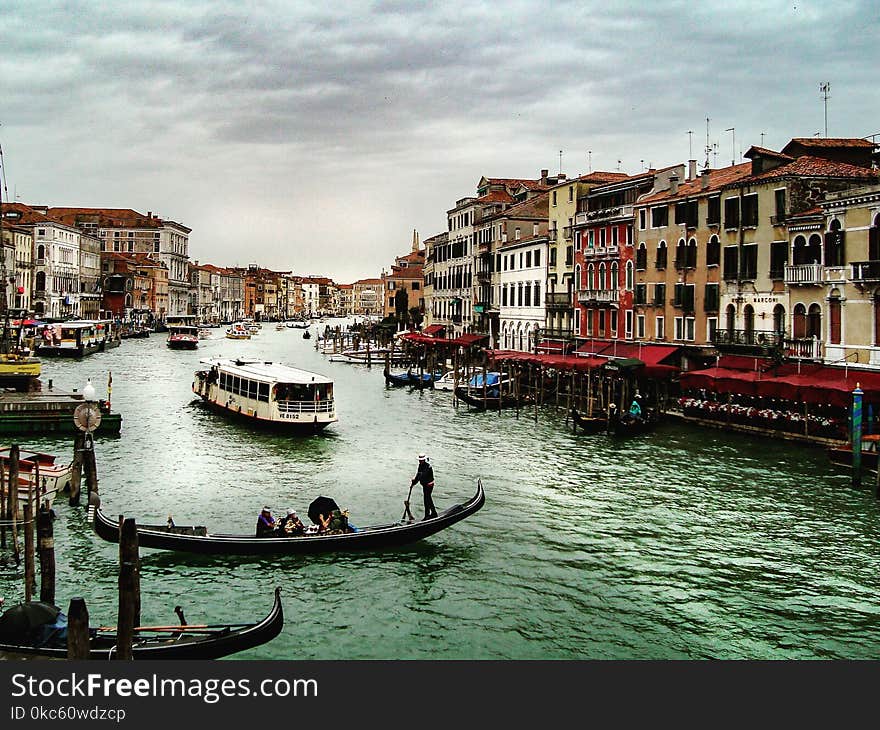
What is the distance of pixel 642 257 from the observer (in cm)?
3775

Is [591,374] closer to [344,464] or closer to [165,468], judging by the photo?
[344,464]

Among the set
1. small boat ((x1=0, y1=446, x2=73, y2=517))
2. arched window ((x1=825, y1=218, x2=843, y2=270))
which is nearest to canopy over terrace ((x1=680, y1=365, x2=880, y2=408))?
arched window ((x1=825, y1=218, x2=843, y2=270))

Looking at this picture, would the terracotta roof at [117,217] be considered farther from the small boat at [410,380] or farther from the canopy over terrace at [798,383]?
the canopy over terrace at [798,383]

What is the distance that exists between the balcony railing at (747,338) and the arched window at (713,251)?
275 cm

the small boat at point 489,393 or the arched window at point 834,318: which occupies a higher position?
the arched window at point 834,318

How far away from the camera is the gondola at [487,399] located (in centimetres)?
3688

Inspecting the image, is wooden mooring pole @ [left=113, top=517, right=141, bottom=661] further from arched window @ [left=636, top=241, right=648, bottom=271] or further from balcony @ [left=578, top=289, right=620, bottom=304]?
balcony @ [left=578, top=289, right=620, bottom=304]

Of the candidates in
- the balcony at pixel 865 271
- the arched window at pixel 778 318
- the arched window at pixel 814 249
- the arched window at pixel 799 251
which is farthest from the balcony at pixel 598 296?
the balcony at pixel 865 271

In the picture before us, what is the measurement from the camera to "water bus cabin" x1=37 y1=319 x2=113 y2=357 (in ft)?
202

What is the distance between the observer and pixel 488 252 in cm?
5638

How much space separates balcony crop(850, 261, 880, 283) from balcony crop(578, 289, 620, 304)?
540 inches

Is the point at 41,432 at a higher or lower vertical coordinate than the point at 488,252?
lower
